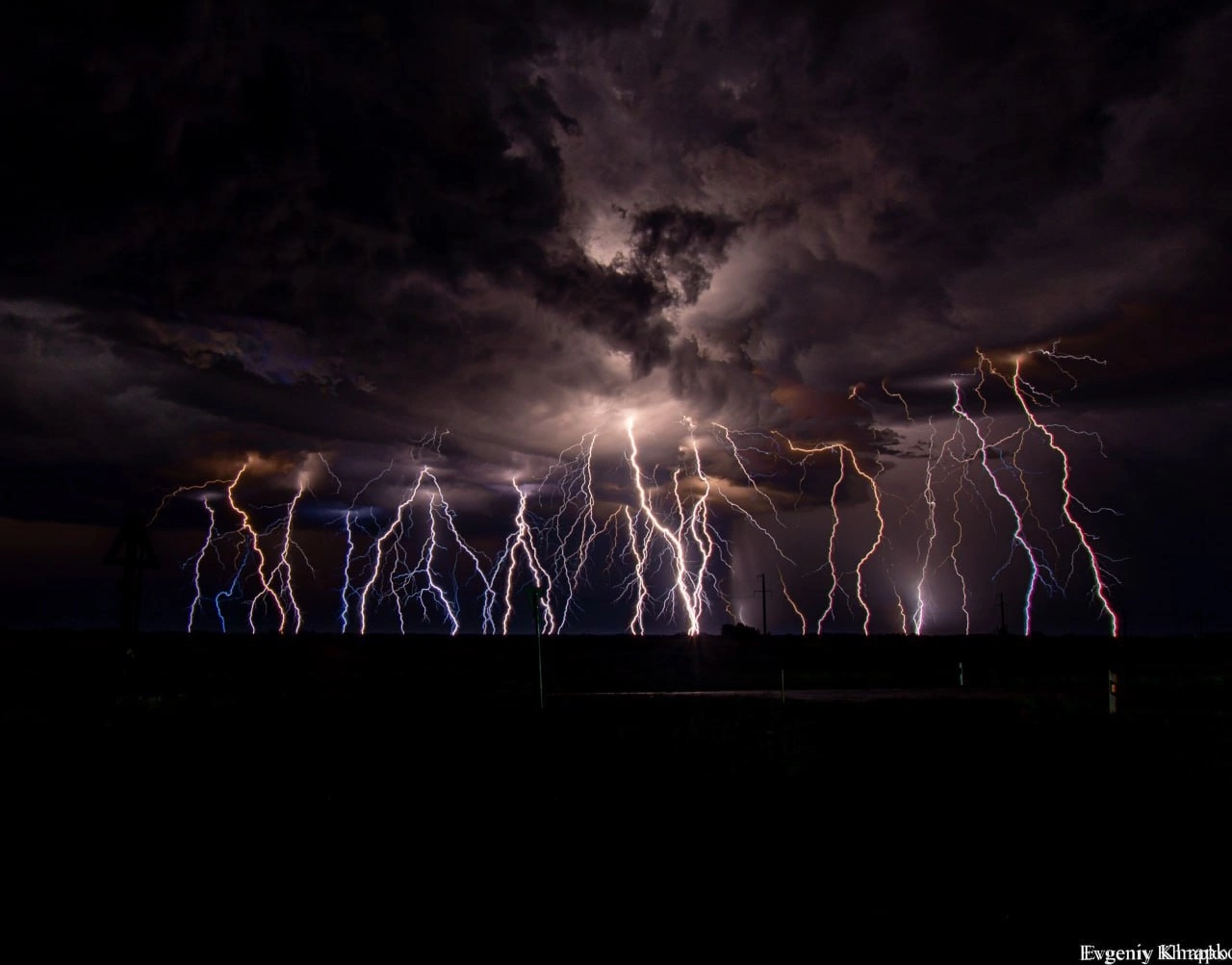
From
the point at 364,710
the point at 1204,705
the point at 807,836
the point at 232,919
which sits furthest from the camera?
the point at 1204,705

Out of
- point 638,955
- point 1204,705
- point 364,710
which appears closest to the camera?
point 638,955

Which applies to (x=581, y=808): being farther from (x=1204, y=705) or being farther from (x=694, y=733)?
(x=1204, y=705)

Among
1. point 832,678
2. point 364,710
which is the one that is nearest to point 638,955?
point 364,710

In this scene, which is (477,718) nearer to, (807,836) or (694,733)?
(694,733)

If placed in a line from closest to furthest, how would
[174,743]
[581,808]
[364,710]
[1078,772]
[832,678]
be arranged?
[581,808], [1078,772], [174,743], [364,710], [832,678]

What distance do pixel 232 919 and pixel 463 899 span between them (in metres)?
1.61

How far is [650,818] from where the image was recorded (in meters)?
7.95

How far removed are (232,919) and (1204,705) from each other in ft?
68.6

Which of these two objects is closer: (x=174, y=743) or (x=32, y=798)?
(x=32, y=798)

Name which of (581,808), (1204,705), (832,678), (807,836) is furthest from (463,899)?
(832,678)

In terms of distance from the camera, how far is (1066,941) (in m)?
5.07

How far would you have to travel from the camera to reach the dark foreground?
551 centimetres

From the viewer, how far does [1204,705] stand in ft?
58.3

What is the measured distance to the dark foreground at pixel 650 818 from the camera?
5512mm
